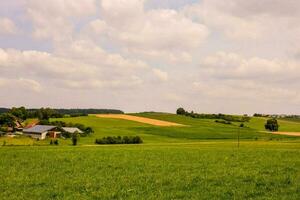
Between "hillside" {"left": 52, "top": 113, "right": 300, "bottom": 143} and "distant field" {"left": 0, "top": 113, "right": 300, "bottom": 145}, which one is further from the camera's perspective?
"hillside" {"left": 52, "top": 113, "right": 300, "bottom": 143}

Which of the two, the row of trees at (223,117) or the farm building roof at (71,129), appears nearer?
the farm building roof at (71,129)

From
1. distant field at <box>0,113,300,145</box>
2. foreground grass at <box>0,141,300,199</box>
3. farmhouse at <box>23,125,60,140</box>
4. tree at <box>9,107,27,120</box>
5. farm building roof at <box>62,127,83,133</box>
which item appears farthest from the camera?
tree at <box>9,107,27,120</box>

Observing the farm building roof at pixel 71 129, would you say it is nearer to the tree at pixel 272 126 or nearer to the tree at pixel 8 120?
the tree at pixel 8 120

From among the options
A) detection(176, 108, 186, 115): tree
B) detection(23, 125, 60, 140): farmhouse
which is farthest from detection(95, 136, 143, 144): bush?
detection(176, 108, 186, 115): tree

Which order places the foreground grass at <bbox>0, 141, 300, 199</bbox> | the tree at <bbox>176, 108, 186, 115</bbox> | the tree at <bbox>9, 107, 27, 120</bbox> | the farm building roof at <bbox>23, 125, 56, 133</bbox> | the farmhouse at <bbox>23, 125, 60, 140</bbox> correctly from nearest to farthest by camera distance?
the foreground grass at <bbox>0, 141, 300, 199</bbox> → the farmhouse at <bbox>23, 125, 60, 140</bbox> → the farm building roof at <bbox>23, 125, 56, 133</bbox> → the tree at <bbox>9, 107, 27, 120</bbox> → the tree at <bbox>176, 108, 186, 115</bbox>

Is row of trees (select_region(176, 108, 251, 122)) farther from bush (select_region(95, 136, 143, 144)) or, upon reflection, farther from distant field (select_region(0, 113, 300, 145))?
bush (select_region(95, 136, 143, 144))

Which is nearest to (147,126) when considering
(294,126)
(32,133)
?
(32,133)

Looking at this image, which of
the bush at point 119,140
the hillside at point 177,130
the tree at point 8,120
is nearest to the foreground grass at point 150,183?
the bush at point 119,140

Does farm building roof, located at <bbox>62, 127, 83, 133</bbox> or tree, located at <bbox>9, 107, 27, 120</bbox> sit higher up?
tree, located at <bbox>9, 107, 27, 120</bbox>

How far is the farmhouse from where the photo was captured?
422 feet

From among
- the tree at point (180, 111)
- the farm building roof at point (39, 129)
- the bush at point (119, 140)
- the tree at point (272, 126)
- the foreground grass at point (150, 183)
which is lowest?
the bush at point (119, 140)

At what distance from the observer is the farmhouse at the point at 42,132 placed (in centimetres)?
12875

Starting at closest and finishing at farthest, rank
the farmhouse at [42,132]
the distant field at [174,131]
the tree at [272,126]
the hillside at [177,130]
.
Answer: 1. the distant field at [174,131]
2. the hillside at [177,130]
3. the farmhouse at [42,132]
4. the tree at [272,126]

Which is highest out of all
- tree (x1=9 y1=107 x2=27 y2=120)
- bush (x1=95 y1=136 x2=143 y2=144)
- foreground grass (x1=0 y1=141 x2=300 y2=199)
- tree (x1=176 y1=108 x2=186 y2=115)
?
tree (x1=176 y1=108 x2=186 y2=115)
